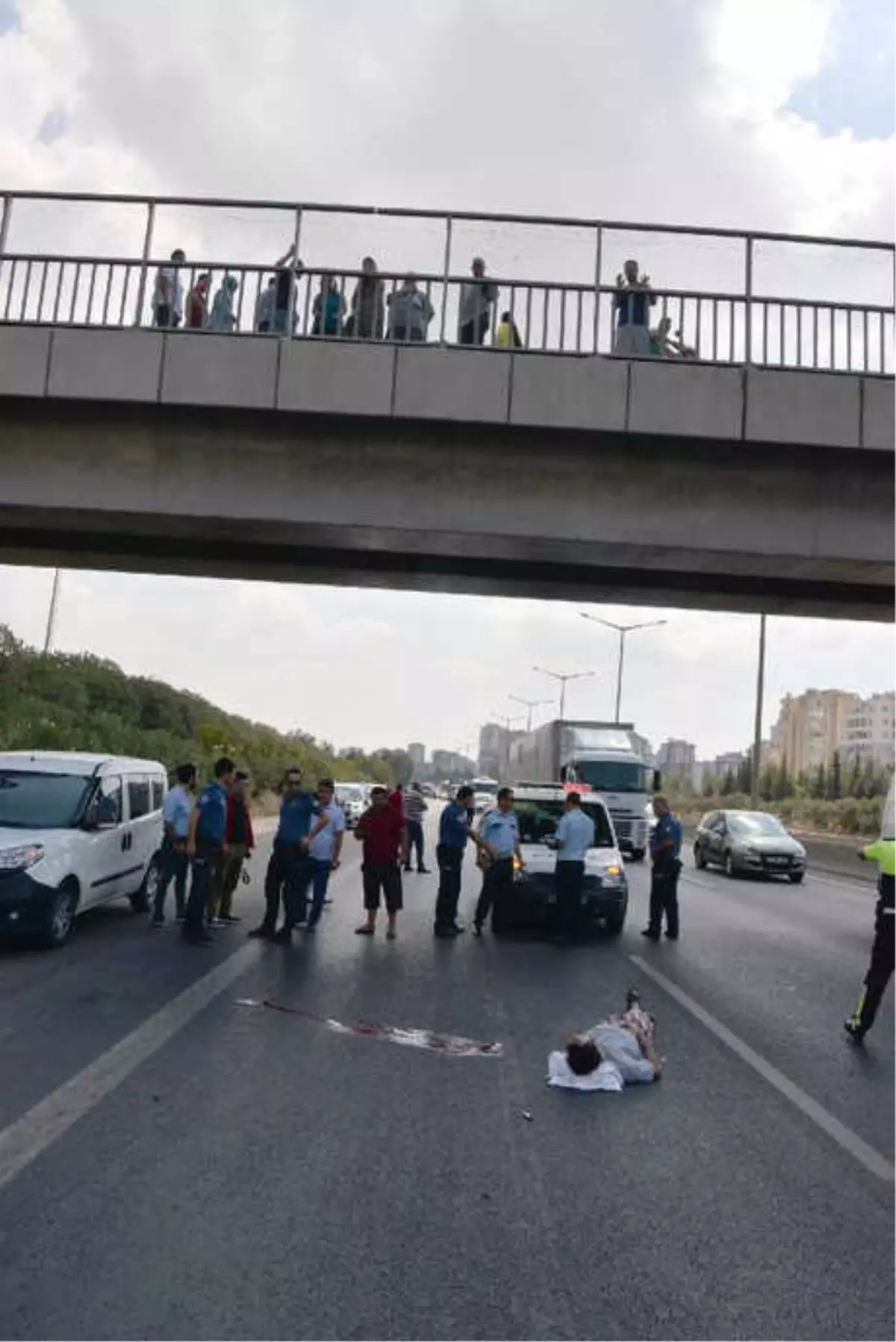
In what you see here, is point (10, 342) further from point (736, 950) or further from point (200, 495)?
point (736, 950)

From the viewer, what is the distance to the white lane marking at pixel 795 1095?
17.2 feet

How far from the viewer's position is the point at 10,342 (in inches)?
463

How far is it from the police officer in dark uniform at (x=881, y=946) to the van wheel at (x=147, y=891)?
8.35 meters

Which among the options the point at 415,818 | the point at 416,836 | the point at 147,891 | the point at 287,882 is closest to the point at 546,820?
the point at 287,882

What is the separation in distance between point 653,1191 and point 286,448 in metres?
9.05

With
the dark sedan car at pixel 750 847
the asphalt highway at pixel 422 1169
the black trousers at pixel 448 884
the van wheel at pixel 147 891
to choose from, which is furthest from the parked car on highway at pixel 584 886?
the dark sedan car at pixel 750 847

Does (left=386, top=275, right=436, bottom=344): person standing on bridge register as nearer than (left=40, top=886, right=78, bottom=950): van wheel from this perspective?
No

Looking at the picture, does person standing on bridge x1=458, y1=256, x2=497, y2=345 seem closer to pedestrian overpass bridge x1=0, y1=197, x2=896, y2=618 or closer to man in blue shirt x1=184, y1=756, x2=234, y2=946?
pedestrian overpass bridge x1=0, y1=197, x2=896, y2=618

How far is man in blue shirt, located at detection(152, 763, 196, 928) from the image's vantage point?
39.1 ft

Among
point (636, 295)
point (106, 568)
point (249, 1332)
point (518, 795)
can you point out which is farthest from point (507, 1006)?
point (106, 568)

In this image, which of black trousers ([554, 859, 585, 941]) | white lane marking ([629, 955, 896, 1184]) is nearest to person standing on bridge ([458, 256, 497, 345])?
black trousers ([554, 859, 585, 941])

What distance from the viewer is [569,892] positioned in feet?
40.2

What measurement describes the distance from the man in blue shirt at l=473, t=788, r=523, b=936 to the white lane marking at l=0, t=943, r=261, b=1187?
426 centimetres

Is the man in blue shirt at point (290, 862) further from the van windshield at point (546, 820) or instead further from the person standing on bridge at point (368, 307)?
the person standing on bridge at point (368, 307)
